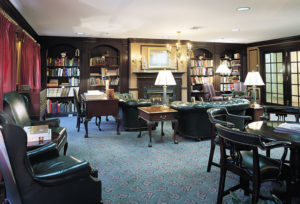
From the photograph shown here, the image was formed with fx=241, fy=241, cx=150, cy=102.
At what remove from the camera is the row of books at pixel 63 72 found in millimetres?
7658

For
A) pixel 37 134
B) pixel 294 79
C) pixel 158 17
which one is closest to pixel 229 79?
pixel 294 79

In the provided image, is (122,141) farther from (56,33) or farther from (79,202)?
(56,33)

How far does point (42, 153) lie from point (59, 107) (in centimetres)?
564

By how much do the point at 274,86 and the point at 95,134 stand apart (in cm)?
708

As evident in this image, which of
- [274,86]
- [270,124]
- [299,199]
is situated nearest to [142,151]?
[270,124]

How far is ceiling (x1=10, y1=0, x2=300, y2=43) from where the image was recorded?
4.36 metres

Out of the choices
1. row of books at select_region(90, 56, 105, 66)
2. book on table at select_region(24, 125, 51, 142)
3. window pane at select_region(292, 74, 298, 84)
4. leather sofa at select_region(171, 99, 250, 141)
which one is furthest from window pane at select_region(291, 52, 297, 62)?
book on table at select_region(24, 125, 51, 142)

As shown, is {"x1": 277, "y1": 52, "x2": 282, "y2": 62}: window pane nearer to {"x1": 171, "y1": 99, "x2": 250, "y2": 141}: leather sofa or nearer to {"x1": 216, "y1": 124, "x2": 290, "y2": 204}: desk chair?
{"x1": 171, "y1": 99, "x2": 250, "y2": 141}: leather sofa

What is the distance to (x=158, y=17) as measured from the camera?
532cm

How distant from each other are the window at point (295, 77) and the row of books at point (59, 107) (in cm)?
749

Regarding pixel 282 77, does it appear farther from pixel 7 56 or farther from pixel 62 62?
pixel 7 56

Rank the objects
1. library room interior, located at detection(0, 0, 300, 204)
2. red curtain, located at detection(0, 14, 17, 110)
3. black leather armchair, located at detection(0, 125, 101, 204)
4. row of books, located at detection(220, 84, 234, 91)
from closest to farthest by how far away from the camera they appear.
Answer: black leather armchair, located at detection(0, 125, 101, 204), library room interior, located at detection(0, 0, 300, 204), red curtain, located at detection(0, 14, 17, 110), row of books, located at detection(220, 84, 234, 91)

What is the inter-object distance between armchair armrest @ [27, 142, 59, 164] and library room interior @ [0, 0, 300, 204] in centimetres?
1

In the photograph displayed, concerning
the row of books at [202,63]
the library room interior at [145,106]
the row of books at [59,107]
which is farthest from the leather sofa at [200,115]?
the row of books at [202,63]
